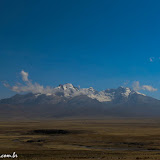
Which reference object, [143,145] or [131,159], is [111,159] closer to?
[131,159]

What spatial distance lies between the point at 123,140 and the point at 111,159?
4011 centimetres

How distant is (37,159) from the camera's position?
154 feet

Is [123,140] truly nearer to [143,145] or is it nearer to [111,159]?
[143,145]

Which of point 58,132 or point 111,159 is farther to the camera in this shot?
point 58,132

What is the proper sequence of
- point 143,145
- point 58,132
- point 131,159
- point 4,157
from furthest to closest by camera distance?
point 58,132
point 143,145
point 4,157
point 131,159

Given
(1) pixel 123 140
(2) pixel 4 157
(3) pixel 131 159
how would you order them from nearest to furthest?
(3) pixel 131 159 → (2) pixel 4 157 → (1) pixel 123 140

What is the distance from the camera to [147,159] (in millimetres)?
45938

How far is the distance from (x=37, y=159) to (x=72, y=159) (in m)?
6.50

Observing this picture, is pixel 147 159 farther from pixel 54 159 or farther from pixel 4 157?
pixel 4 157

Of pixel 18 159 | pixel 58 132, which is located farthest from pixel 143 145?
pixel 58 132

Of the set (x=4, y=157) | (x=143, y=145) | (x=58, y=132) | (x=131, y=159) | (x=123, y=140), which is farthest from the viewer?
(x=58, y=132)

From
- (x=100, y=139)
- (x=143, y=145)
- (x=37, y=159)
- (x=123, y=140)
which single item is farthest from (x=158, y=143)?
(x=37, y=159)

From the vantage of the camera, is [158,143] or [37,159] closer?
[37,159]

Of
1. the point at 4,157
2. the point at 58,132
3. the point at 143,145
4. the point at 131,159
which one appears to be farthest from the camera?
the point at 58,132
